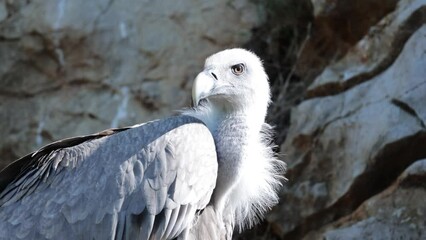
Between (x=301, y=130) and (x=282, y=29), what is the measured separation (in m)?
1.91

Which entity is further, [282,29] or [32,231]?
[282,29]

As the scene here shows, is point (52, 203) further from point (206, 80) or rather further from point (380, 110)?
point (380, 110)

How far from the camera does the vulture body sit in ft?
20.0

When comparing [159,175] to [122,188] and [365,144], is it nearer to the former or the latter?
[122,188]

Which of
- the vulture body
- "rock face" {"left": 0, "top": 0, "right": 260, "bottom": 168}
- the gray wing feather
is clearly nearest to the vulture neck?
the vulture body

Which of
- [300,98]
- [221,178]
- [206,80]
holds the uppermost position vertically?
[206,80]

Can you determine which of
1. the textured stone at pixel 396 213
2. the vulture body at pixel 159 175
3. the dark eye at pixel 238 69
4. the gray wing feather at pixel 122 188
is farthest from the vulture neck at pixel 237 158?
the textured stone at pixel 396 213

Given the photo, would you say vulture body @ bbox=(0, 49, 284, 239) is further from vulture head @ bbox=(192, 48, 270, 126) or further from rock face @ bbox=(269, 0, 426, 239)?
rock face @ bbox=(269, 0, 426, 239)

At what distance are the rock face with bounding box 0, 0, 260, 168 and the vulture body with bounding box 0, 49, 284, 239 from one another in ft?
11.9

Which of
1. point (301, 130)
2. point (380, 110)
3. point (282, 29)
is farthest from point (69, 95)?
point (380, 110)

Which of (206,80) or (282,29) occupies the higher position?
(206,80)

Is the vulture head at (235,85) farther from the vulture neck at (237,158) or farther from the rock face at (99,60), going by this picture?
the rock face at (99,60)

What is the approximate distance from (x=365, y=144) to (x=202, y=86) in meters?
2.24

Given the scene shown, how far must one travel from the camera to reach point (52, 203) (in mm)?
6246
